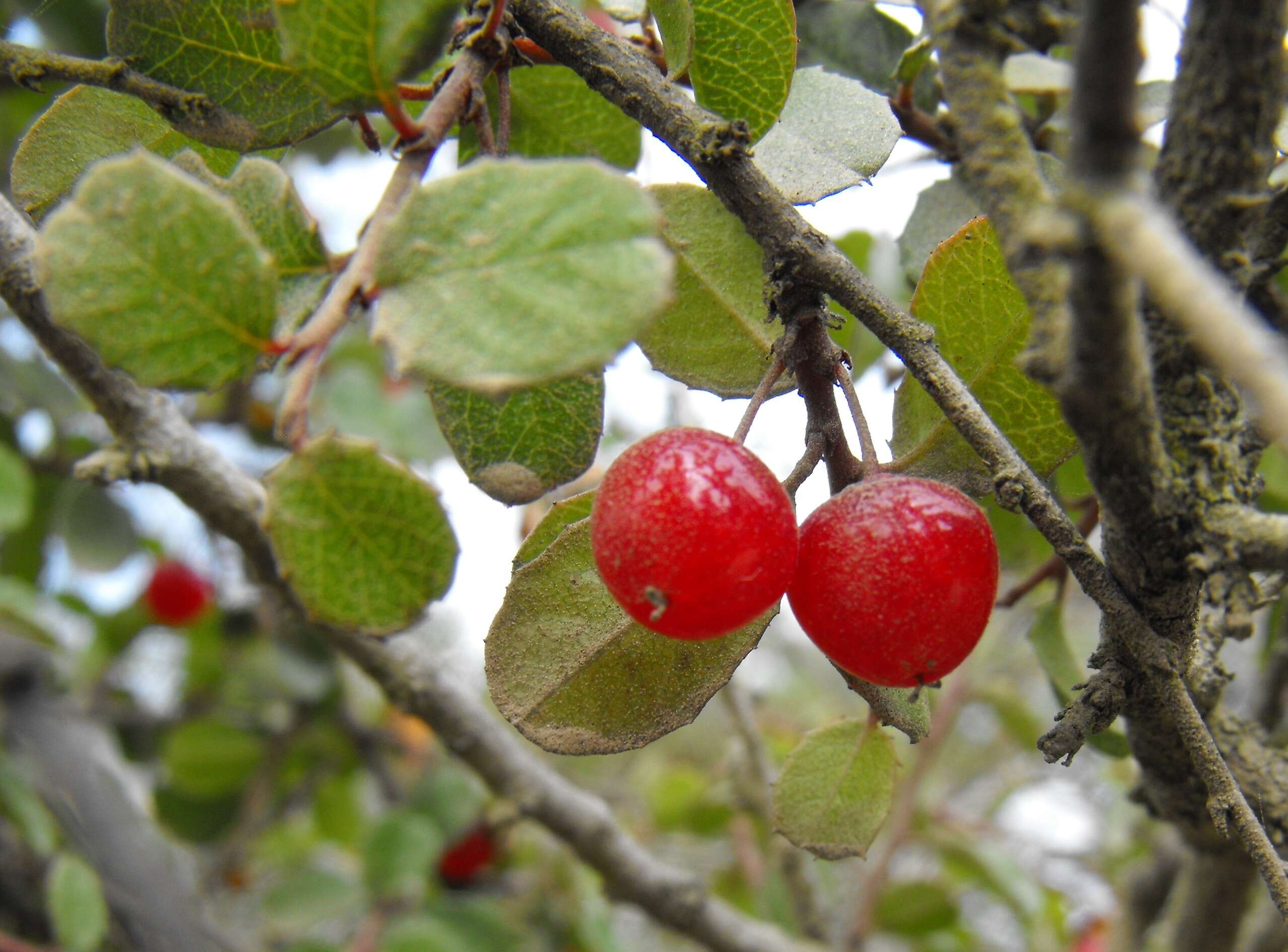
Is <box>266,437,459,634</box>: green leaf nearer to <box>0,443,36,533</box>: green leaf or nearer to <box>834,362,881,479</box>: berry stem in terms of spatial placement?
<box>834,362,881,479</box>: berry stem

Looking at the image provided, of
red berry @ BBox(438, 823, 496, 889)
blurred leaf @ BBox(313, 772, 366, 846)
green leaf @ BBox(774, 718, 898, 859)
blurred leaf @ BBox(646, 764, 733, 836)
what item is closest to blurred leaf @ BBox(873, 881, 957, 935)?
blurred leaf @ BBox(646, 764, 733, 836)

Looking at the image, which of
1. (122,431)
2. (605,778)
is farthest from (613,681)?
(605,778)

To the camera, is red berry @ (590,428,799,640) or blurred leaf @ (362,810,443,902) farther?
blurred leaf @ (362,810,443,902)

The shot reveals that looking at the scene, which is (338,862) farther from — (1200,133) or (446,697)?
(1200,133)

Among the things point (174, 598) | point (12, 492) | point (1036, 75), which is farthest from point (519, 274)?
point (174, 598)

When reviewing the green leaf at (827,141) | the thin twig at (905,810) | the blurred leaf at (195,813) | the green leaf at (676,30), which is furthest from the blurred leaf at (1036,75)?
the blurred leaf at (195,813)

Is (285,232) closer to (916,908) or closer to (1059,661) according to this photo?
(1059,661)
